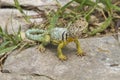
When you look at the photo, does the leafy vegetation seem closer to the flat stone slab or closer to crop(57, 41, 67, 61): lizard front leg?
the flat stone slab

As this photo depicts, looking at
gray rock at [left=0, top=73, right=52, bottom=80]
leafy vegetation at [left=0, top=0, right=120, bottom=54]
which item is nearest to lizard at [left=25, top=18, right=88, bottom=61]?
leafy vegetation at [left=0, top=0, right=120, bottom=54]

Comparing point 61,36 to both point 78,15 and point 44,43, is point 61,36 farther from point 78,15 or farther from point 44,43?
point 78,15

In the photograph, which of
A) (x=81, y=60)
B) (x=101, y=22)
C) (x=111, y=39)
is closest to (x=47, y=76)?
(x=81, y=60)

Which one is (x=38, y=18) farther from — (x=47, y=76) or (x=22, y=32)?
(x=47, y=76)

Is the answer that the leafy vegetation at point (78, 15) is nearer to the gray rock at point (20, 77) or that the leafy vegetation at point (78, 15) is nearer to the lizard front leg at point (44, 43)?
the lizard front leg at point (44, 43)

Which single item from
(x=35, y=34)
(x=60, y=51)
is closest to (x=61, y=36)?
(x=60, y=51)

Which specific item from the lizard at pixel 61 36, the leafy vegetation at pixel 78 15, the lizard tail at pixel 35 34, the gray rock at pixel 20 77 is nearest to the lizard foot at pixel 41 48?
the lizard at pixel 61 36
